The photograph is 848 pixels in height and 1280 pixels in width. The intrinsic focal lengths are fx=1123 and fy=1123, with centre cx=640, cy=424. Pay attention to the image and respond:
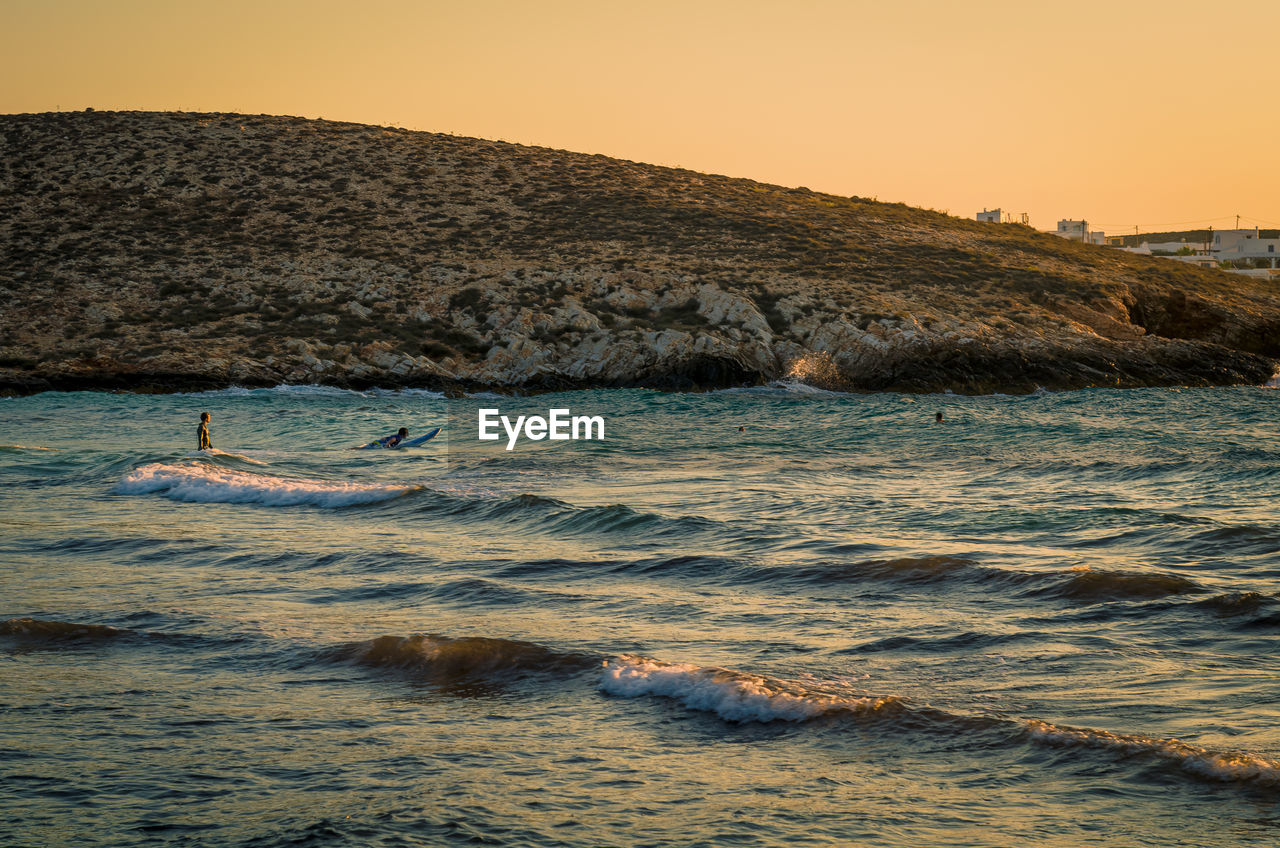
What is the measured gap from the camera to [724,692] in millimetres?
8461

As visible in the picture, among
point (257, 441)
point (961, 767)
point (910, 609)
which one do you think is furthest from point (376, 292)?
point (961, 767)

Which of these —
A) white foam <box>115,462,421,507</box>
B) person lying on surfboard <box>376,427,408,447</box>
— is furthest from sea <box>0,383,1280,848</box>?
person lying on surfboard <box>376,427,408,447</box>

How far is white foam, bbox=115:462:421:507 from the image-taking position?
19.7 meters

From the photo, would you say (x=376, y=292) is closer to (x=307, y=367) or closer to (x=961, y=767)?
(x=307, y=367)

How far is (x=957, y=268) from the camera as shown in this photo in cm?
6512

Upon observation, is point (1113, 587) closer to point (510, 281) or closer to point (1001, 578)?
point (1001, 578)

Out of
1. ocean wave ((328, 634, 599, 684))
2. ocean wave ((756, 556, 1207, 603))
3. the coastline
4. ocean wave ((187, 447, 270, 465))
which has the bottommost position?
ocean wave ((328, 634, 599, 684))

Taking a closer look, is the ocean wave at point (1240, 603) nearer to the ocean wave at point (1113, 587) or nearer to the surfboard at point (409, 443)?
the ocean wave at point (1113, 587)

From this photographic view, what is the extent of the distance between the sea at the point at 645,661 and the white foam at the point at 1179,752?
0.8 inches

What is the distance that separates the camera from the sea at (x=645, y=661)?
6473 mm

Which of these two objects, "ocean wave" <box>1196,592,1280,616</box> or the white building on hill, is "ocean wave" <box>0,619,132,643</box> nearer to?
"ocean wave" <box>1196,592,1280,616</box>

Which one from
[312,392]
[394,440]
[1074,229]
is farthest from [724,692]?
[1074,229]

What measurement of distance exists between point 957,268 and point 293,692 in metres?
61.2

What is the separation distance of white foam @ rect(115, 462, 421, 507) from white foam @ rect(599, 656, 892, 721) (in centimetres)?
1142
